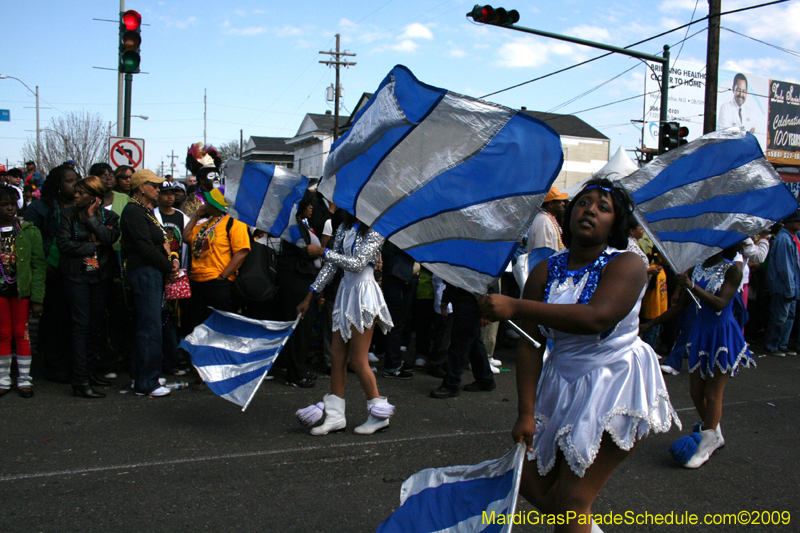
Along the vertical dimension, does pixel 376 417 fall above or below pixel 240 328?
below

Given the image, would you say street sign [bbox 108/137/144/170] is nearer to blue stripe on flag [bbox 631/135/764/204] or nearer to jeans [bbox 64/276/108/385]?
jeans [bbox 64/276/108/385]

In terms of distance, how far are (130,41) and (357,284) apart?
6.57m

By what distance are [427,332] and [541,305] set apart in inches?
223

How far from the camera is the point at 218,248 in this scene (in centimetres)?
630

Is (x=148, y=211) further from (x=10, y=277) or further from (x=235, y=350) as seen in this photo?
(x=235, y=350)

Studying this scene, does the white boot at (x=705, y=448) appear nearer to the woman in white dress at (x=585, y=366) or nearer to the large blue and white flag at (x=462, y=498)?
the woman in white dress at (x=585, y=366)

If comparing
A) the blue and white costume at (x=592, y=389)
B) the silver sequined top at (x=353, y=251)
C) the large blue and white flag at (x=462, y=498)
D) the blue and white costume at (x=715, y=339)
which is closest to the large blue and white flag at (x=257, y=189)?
the silver sequined top at (x=353, y=251)

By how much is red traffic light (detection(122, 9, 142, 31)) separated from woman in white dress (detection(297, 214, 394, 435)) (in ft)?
20.8

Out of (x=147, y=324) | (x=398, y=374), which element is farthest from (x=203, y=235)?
(x=398, y=374)

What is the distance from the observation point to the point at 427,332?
802 centimetres

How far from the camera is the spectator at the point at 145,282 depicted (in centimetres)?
571

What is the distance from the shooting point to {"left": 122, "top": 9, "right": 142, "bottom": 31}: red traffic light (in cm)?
910

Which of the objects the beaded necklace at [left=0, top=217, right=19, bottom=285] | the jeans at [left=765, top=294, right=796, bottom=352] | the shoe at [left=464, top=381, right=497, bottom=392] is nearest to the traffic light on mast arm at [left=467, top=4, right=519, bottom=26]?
the jeans at [left=765, top=294, right=796, bottom=352]

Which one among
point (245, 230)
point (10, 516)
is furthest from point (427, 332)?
point (10, 516)
